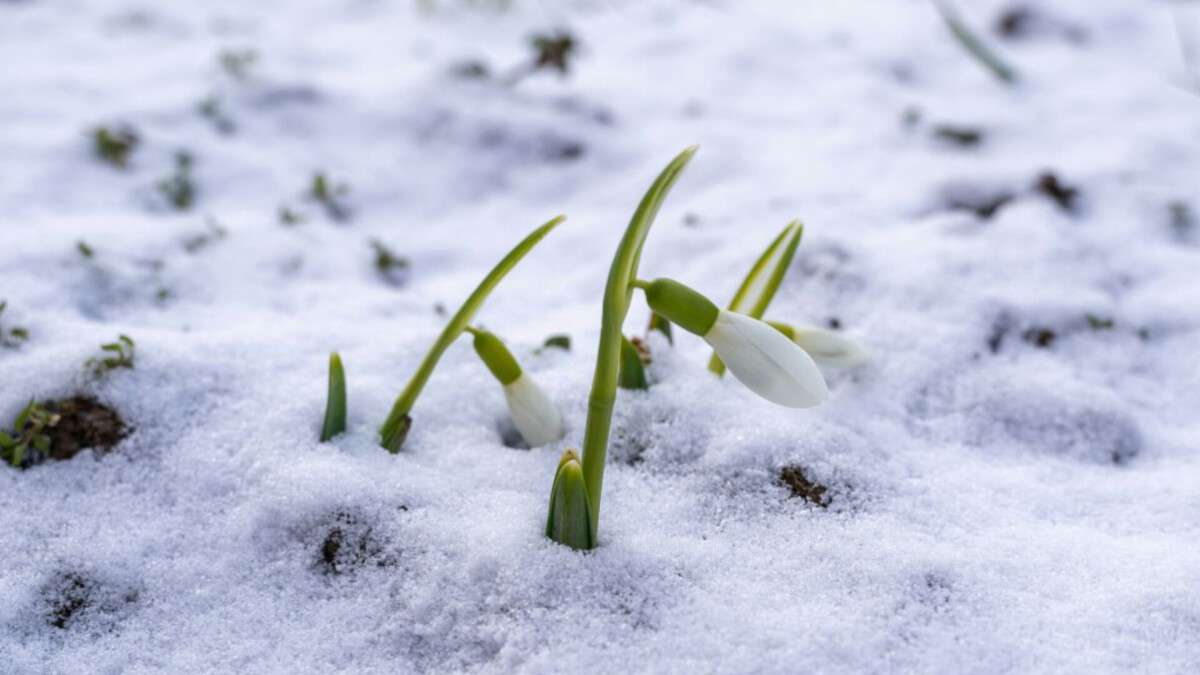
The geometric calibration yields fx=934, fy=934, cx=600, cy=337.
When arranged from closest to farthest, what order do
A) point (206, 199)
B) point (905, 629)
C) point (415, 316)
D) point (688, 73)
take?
point (905, 629), point (415, 316), point (206, 199), point (688, 73)

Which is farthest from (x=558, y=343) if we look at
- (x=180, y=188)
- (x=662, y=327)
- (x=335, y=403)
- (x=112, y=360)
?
(x=180, y=188)

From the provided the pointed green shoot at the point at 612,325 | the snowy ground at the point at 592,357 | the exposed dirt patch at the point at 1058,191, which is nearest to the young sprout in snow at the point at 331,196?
the snowy ground at the point at 592,357

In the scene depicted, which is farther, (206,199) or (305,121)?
(305,121)

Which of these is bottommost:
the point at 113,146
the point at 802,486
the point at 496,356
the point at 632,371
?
the point at 802,486

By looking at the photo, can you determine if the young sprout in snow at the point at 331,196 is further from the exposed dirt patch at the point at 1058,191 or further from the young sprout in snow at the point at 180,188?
the exposed dirt patch at the point at 1058,191

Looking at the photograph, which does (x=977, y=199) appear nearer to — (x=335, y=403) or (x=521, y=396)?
(x=521, y=396)

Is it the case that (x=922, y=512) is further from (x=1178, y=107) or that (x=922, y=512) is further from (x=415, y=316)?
(x=1178, y=107)

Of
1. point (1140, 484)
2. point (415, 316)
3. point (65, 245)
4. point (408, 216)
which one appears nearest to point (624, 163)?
point (408, 216)

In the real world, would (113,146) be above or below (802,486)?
above
